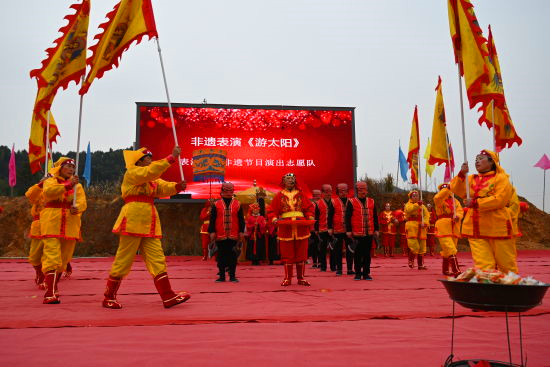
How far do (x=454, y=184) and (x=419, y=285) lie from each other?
2.33 meters

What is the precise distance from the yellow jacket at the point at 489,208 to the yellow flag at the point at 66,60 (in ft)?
15.1

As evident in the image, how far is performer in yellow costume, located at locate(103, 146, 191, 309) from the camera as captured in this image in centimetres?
464

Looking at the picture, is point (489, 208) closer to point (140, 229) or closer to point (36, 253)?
point (140, 229)

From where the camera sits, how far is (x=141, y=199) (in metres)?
4.86

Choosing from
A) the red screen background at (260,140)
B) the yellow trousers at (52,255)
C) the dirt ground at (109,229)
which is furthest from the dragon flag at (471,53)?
the dirt ground at (109,229)

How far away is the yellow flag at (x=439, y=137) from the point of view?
18.8 feet

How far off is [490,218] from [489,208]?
0.62 feet

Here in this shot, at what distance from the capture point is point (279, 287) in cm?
655

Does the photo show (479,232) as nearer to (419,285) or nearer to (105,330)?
(419,285)

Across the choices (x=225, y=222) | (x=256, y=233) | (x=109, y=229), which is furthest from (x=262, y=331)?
(x=109, y=229)

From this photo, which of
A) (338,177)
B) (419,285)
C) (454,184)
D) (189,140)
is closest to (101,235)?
(189,140)

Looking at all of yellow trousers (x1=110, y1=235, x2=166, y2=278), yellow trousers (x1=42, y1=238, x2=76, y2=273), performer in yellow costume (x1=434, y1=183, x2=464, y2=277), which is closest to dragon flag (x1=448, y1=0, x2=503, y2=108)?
yellow trousers (x1=110, y1=235, x2=166, y2=278)

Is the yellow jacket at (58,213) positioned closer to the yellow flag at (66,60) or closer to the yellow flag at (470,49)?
the yellow flag at (66,60)

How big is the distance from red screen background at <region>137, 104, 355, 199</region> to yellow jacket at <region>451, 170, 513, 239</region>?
10.2m
